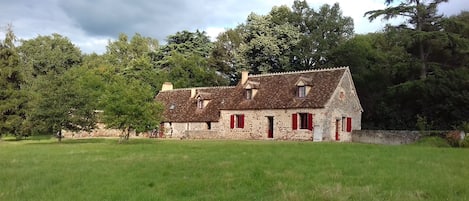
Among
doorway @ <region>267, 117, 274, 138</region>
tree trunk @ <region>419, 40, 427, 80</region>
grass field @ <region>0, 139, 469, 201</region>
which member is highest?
tree trunk @ <region>419, 40, 427, 80</region>

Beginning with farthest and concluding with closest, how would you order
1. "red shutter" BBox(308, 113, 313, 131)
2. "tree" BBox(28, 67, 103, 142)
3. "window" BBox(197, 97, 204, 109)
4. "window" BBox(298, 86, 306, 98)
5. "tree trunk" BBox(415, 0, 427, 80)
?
"window" BBox(197, 97, 204, 109) → "tree trunk" BBox(415, 0, 427, 80) → "window" BBox(298, 86, 306, 98) → "red shutter" BBox(308, 113, 313, 131) → "tree" BBox(28, 67, 103, 142)

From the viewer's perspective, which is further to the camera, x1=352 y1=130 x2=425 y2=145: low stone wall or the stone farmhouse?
the stone farmhouse

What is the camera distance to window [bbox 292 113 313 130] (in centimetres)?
3753

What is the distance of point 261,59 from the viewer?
55.5 meters

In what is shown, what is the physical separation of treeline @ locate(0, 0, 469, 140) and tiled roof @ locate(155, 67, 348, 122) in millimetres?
4720

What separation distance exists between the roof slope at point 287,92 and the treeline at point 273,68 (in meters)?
6.20

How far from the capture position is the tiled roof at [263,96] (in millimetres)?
38281

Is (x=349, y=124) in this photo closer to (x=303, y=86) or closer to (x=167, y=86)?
(x=303, y=86)

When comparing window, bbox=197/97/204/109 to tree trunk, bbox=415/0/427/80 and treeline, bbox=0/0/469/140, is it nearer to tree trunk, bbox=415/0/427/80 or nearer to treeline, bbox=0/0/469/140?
treeline, bbox=0/0/469/140

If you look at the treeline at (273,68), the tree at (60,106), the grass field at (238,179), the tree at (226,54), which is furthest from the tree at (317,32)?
the grass field at (238,179)

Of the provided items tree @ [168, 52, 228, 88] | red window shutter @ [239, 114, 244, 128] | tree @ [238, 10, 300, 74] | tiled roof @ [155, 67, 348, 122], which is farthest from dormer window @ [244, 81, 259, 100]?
tree @ [168, 52, 228, 88]

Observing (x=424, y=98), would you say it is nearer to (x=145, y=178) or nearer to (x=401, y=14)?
(x=401, y=14)

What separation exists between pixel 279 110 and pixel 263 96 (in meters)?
2.90

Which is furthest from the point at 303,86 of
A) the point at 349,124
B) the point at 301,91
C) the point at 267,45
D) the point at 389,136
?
the point at 267,45
